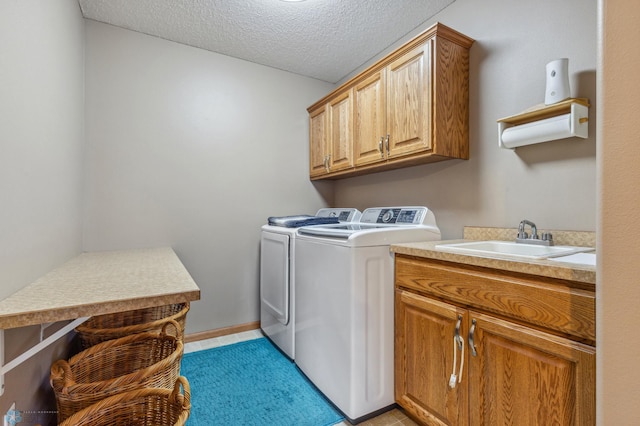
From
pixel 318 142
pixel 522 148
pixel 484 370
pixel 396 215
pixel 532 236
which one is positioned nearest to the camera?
pixel 484 370

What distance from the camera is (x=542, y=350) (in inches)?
39.1

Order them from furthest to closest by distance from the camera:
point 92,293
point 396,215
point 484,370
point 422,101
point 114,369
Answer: point 396,215, point 422,101, point 114,369, point 484,370, point 92,293

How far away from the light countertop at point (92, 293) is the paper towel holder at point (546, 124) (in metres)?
1.65

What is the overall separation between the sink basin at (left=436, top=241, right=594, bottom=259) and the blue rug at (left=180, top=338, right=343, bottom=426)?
3.62 feet

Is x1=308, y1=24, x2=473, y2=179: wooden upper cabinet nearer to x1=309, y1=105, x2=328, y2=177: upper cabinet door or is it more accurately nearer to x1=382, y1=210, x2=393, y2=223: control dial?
x1=382, y1=210, x2=393, y2=223: control dial

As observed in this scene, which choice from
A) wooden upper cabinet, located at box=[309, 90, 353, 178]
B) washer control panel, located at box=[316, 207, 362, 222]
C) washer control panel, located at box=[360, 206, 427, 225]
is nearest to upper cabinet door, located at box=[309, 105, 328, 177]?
wooden upper cabinet, located at box=[309, 90, 353, 178]

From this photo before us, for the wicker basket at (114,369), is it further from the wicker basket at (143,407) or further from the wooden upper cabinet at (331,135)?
the wooden upper cabinet at (331,135)

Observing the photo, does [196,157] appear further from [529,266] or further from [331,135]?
[529,266]

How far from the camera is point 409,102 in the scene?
6.22 ft

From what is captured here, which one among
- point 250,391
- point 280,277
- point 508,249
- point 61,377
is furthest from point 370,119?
point 61,377

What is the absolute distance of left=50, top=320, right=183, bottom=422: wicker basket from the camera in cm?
98

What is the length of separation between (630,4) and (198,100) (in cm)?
262

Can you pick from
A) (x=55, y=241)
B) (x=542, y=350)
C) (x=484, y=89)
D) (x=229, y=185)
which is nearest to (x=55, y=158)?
(x=55, y=241)

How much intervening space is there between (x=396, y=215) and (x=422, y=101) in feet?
2.58
